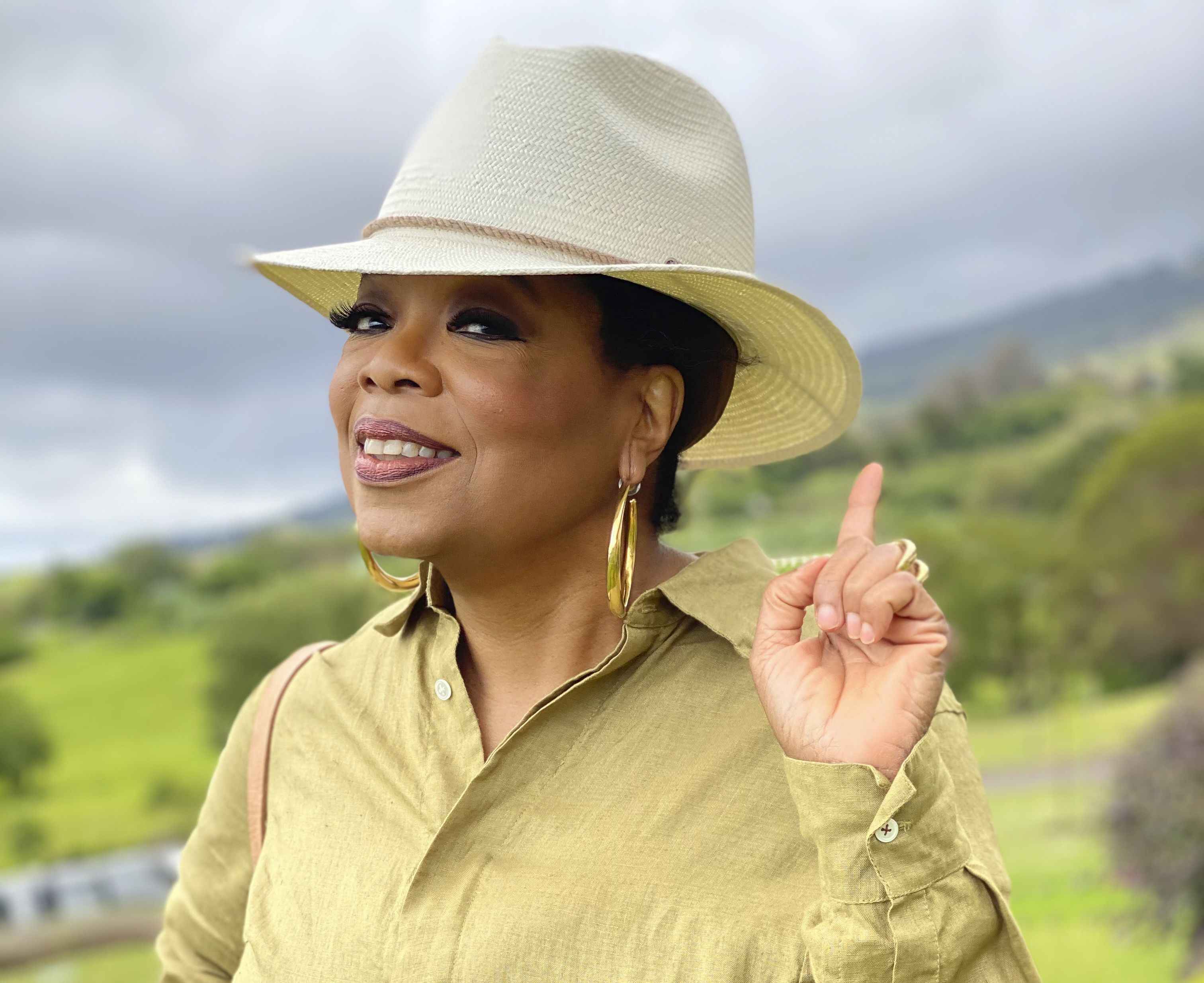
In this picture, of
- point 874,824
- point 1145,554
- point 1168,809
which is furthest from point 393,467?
point 1145,554

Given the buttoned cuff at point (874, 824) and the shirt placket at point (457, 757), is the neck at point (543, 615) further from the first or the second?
the buttoned cuff at point (874, 824)

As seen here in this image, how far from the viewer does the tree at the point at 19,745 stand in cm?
2886

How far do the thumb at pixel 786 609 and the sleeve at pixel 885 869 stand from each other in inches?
7.3

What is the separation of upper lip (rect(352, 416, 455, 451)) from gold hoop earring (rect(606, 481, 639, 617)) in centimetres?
30

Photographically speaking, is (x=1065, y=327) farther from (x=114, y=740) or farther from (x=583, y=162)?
(x=583, y=162)

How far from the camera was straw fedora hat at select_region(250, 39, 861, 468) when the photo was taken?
6.56ft

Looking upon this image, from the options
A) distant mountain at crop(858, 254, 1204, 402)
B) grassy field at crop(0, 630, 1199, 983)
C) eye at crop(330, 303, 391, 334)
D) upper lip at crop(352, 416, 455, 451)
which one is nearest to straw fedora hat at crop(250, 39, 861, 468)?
eye at crop(330, 303, 391, 334)

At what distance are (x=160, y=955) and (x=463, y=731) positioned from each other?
35.5 inches

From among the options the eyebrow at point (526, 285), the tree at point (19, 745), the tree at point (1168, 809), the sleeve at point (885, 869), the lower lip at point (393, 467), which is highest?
the eyebrow at point (526, 285)

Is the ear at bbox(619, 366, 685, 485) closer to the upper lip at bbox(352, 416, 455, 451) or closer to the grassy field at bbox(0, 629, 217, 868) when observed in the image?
the upper lip at bbox(352, 416, 455, 451)

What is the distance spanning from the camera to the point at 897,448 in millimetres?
79438

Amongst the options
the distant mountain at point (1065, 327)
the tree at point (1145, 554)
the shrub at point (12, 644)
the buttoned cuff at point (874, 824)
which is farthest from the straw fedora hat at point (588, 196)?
the distant mountain at point (1065, 327)

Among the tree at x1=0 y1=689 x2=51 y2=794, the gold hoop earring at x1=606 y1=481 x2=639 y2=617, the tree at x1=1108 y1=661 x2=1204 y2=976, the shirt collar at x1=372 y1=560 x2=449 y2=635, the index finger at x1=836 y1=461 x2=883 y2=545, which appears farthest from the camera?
the tree at x1=0 y1=689 x2=51 y2=794

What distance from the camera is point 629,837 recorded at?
1.91 meters
